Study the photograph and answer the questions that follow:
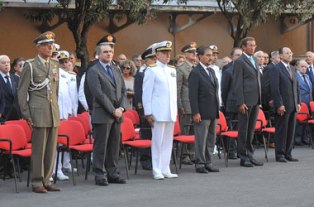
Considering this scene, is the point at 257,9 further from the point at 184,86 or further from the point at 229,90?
the point at 184,86

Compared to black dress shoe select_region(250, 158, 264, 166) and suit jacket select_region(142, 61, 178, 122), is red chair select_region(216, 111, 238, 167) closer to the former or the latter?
black dress shoe select_region(250, 158, 264, 166)

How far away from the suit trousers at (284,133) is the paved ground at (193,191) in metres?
1.01

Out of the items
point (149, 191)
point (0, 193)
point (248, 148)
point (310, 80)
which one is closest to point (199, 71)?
point (248, 148)

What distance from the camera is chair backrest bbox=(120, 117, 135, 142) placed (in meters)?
13.4

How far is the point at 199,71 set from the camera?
1362 cm

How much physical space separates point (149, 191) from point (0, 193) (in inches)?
79.3

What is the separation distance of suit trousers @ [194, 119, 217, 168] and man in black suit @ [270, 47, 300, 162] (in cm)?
161

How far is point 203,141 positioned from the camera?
1355 cm

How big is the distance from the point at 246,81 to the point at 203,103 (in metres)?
1.10

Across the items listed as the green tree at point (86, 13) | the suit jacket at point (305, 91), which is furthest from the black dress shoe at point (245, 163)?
the green tree at point (86, 13)

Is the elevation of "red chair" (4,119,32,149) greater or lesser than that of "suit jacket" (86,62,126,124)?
lesser

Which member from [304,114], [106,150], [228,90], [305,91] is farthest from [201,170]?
[305,91]

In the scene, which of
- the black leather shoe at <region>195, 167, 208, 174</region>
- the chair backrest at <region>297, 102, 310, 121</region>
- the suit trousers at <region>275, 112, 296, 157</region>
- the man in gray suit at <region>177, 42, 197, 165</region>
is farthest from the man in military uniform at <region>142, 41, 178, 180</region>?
the chair backrest at <region>297, 102, 310, 121</region>

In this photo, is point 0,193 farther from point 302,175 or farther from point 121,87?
point 302,175
